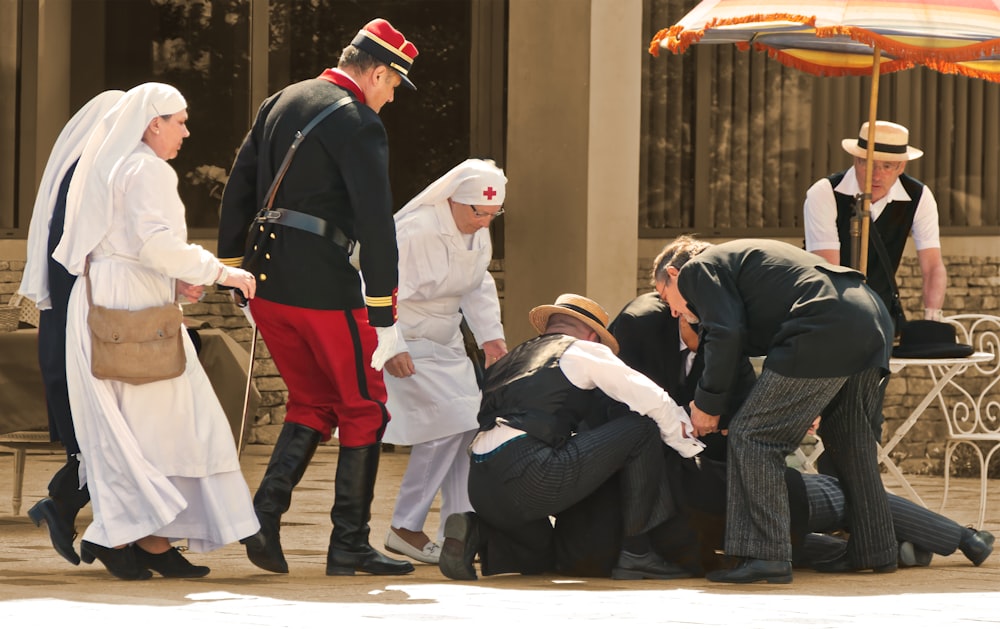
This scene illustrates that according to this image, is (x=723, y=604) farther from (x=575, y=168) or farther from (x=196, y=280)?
(x=575, y=168)

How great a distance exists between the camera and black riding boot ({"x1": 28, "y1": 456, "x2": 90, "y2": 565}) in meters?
5.68

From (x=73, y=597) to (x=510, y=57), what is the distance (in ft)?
20.8

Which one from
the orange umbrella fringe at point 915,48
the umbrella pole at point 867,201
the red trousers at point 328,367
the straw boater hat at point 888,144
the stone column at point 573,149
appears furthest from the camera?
the stone column at point 573,149

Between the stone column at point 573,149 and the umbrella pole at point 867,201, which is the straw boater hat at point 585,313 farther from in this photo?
the stone column at point 573,149

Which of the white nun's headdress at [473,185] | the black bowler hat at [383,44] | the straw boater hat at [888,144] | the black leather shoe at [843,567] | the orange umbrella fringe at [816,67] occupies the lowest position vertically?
the black leather shoe at [843,567]

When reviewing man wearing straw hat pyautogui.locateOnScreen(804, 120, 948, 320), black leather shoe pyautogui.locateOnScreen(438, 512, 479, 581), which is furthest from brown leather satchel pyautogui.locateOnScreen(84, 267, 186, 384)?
man wearing straw hat pyautogui.locateOnScreen(804, 120, 948, 320)

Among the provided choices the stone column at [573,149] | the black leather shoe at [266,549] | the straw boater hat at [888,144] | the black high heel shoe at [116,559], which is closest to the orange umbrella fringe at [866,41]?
the straw boater hat at [888,144]

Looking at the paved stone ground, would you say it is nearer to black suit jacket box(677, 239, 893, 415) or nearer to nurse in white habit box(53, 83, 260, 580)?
nurse in white habit box(53, 83, 260, 580)

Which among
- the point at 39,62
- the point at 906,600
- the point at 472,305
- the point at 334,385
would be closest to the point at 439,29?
the point at 39,62

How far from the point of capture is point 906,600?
5.16m

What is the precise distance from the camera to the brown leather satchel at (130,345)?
5.49 metres

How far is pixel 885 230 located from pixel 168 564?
330cm

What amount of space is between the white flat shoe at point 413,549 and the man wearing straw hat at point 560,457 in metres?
0.55

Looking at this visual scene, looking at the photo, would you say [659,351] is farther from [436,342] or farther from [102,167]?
[102,167]
